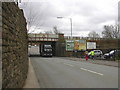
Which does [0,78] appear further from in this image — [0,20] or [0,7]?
[0,7]

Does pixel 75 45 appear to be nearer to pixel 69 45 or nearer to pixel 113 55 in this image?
pixel 69 45

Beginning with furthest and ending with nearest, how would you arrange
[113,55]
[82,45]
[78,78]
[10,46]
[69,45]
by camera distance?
[82,45] < [69,45] < [113,55] < [78,78] < [10,46]

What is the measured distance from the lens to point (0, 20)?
4.06 m

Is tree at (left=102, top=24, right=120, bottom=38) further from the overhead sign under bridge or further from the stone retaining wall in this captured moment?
the stone retaining wall

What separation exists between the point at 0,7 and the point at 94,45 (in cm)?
6067

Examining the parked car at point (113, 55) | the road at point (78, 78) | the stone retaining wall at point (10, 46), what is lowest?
the road at point (78, 78)

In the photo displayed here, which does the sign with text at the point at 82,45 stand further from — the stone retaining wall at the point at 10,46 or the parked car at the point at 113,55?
the stone retaining wall at the point at 10,46

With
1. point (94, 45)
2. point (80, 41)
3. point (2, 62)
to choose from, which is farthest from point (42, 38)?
point (2, 62)

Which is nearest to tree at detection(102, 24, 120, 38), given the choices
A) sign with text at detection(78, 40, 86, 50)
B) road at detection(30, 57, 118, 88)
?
sign with text at detection(78, 40, 86, 50)

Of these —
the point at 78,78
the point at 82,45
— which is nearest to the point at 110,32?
the point at 82,45

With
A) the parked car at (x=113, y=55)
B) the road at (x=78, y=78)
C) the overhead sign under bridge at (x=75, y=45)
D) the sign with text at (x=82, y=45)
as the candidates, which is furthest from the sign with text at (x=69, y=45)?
the road at (x=78, y=78)

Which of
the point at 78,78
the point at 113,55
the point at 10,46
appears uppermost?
the point at 10,46

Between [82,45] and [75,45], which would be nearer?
[75,45]

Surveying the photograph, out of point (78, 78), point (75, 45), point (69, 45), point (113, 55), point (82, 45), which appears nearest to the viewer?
point (78, 78)
